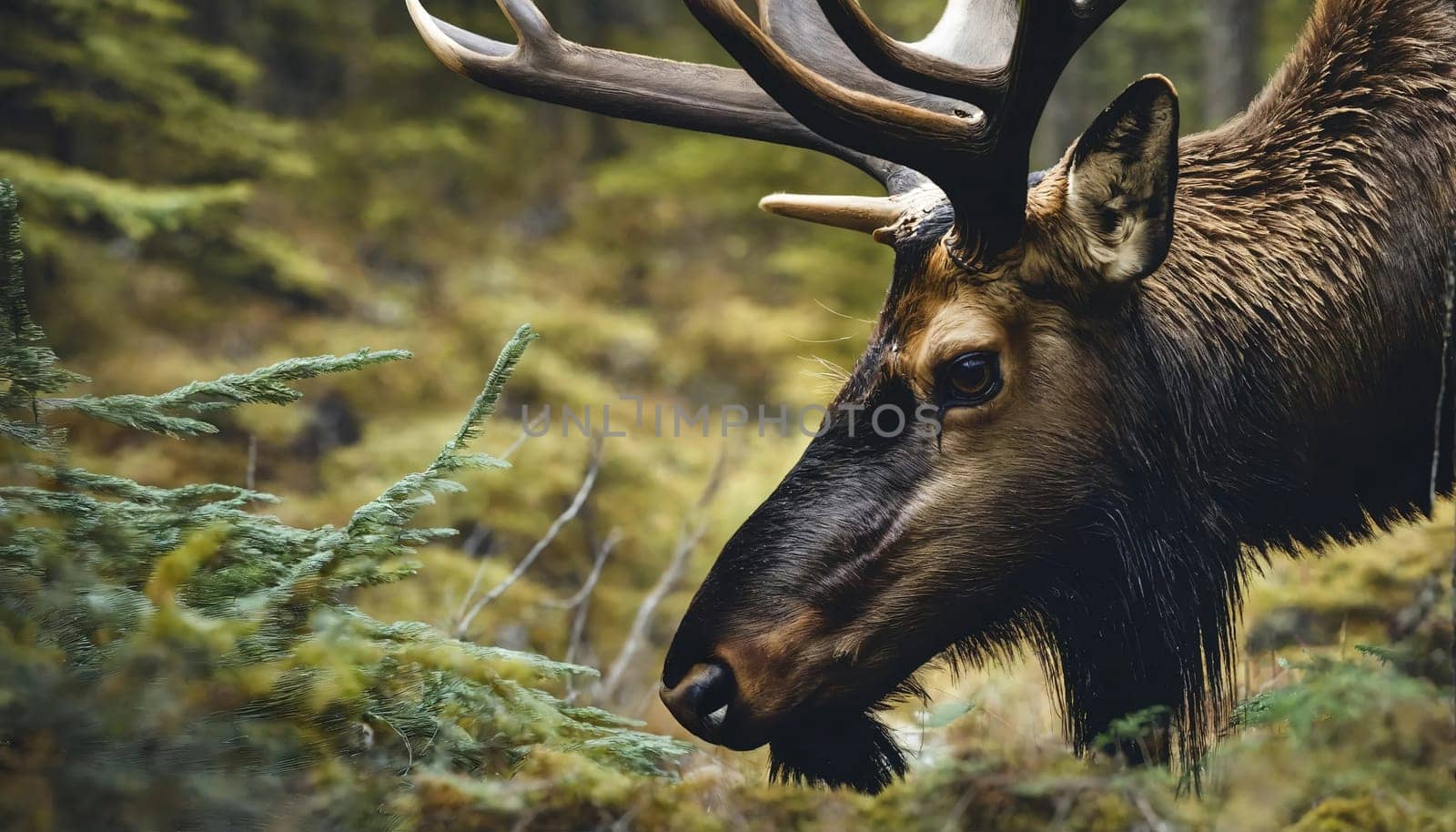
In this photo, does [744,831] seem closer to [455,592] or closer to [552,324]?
[455,592]

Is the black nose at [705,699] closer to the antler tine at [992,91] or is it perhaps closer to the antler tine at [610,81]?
the antler tine at [992,91]

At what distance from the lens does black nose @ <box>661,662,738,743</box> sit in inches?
86.8

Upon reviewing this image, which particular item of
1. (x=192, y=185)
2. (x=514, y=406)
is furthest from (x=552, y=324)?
(x=192, y=185)

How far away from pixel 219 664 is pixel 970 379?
5.49 feet

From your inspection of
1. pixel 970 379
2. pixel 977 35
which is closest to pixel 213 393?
pixel 970 379

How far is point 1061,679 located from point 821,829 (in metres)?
0.81

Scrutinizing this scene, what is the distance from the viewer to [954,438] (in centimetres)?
243

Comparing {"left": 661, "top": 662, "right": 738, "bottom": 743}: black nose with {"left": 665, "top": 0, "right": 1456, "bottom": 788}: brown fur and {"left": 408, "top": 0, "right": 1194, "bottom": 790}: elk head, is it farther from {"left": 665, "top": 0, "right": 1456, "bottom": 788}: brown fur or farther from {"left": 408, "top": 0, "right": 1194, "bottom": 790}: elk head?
{"left": 665, "top": 0, "right": 1456, "bottom": 788}: brown fur

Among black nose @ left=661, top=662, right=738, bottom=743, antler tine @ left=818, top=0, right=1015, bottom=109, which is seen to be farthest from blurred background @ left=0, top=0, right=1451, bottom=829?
antler tine @ left=818, top=0, right=1015, bottom=109

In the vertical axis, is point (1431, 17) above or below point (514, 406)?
above

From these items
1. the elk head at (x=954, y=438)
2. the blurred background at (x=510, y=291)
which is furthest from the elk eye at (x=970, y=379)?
the blurred background at (x=510, y=291)

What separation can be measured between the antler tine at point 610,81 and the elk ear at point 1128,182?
86cm

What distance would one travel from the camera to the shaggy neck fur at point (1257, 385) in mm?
2482

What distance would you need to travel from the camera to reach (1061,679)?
266 cm
